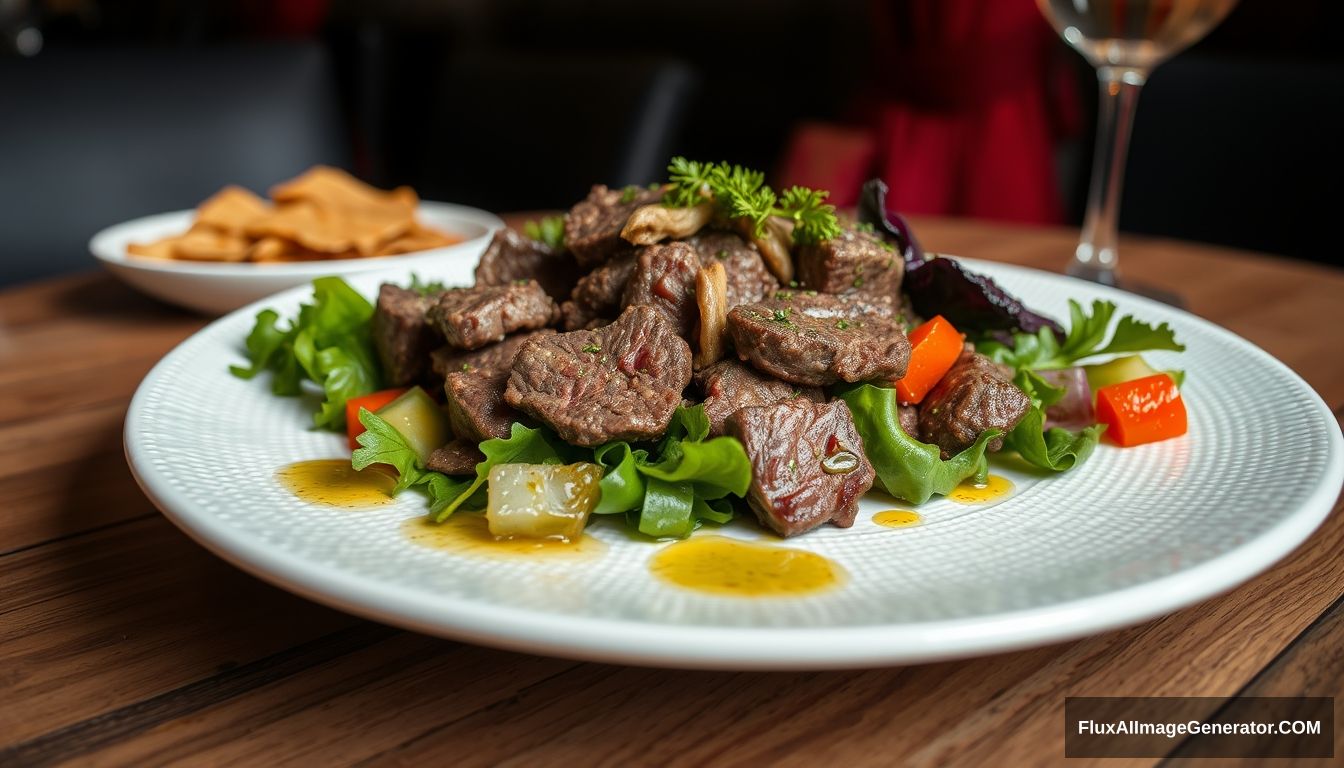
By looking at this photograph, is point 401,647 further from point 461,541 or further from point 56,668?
point 56,668

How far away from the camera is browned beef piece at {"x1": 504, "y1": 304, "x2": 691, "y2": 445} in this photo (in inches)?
56.7

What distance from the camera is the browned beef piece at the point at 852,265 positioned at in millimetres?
1731

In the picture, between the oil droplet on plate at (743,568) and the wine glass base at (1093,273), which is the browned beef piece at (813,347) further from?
the wine glass base at (1093,273)

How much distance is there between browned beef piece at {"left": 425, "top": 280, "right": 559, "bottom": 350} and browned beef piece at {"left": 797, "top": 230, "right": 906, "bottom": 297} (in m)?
0.44

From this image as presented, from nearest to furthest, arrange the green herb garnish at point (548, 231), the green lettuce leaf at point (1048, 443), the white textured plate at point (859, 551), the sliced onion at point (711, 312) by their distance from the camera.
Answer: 1. the white textured plate at point (859, 551)
2. the green lettuce leaf at point (1048, 443)
3. the sliced onion at point (711, 312)
4. the green herb garnish at point (548, 231)

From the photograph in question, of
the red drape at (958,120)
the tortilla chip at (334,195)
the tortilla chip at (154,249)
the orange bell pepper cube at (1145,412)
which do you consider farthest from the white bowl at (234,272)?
the red drape at (958,120)

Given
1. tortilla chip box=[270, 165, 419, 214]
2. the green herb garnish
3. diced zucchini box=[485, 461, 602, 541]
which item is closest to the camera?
diced zucchini box=[485, 461, 602, 541]

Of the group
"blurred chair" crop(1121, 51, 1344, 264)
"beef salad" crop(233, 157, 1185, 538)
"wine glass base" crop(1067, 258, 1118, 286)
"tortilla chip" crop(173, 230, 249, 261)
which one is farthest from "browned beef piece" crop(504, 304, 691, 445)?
"blurred chair" crop(1121, 51, 1344, 264)

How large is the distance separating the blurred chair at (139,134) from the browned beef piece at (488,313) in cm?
260

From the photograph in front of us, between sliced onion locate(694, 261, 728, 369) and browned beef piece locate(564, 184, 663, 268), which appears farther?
browned beef piece locate(564, 184, 663, 268)

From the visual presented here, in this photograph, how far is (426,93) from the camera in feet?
29.9

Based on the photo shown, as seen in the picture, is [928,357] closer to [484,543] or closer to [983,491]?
[983,491]

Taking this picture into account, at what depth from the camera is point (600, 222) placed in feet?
6.13

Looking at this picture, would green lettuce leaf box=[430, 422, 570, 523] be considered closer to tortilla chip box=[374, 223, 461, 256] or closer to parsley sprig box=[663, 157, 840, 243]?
parsley sprig box=[663, 157, 840, 243]
